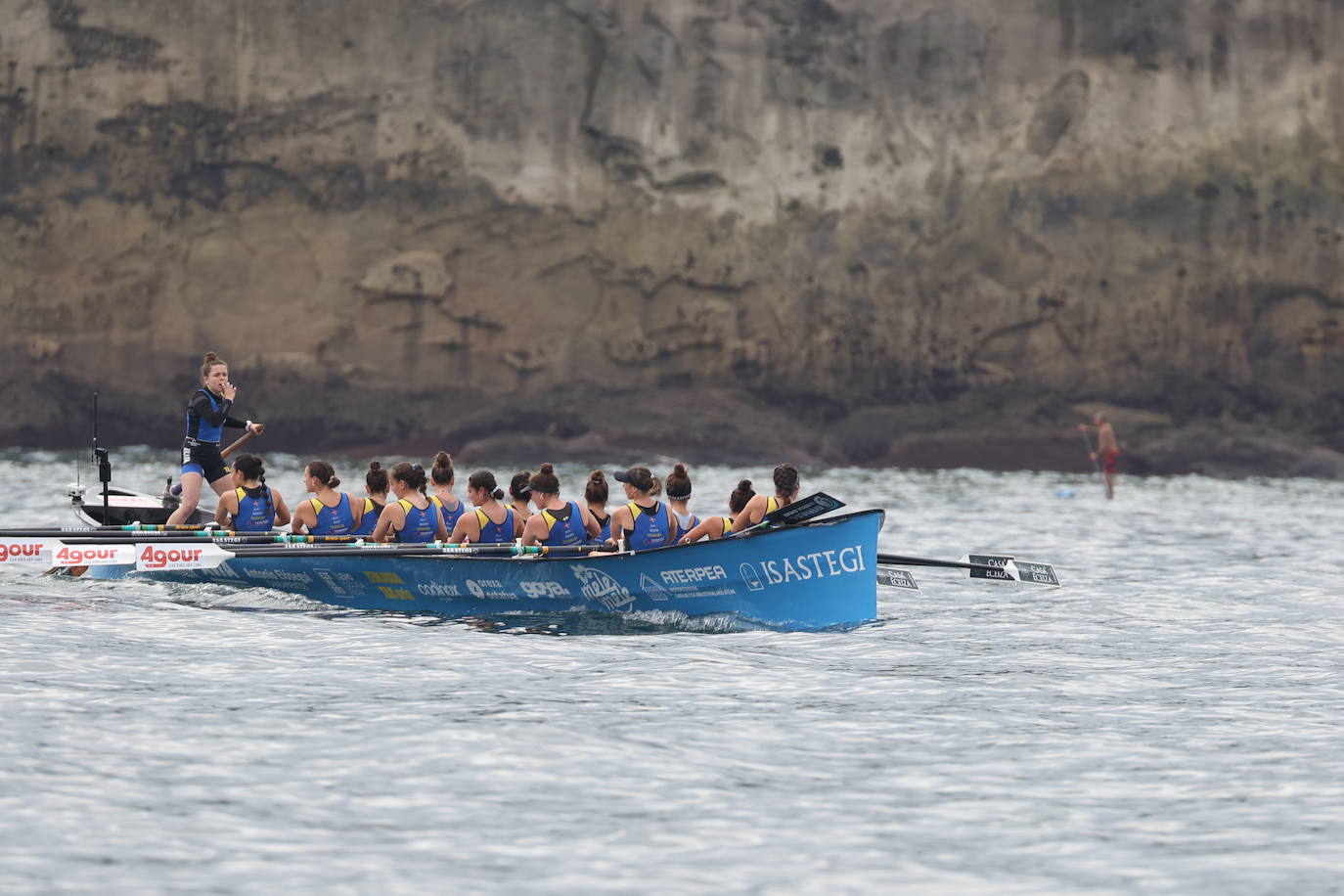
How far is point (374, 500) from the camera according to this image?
61.5 feet

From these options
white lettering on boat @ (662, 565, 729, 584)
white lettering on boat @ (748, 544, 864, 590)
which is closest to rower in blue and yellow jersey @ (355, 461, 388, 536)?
white lettering on boat @ (662, 565, 729, 584)

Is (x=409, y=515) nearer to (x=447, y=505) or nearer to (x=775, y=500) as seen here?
(x=447, y=505)

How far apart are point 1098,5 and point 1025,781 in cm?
4668

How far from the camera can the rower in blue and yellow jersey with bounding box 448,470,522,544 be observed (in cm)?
1734

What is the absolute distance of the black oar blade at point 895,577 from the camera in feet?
58.4

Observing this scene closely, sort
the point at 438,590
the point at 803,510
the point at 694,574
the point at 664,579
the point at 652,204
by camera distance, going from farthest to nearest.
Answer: the point at 652,204 → the point at 438,590 → the point at 664,579 → the point at 694,574 → the point at 803,510

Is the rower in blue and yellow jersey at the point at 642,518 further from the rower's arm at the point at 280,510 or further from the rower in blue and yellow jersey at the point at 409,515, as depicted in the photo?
the rower's arm at the point at 280,510

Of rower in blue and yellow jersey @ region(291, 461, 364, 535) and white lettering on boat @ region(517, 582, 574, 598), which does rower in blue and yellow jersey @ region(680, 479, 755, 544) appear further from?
rower in blue and yellow jersey @ region(291, 461, 364, 535)

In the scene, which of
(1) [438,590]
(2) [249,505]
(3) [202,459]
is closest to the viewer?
(1) [438,590]

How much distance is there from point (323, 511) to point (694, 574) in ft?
15.7

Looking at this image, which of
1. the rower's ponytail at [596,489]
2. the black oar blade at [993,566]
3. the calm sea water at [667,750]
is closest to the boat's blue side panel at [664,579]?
the calm sea water at [667,750]

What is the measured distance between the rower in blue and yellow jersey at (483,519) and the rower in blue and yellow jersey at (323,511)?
1.70 m

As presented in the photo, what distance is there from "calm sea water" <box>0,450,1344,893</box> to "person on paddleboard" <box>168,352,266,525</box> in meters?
1.14

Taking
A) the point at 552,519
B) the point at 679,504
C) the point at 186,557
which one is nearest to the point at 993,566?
the point at 679,504
